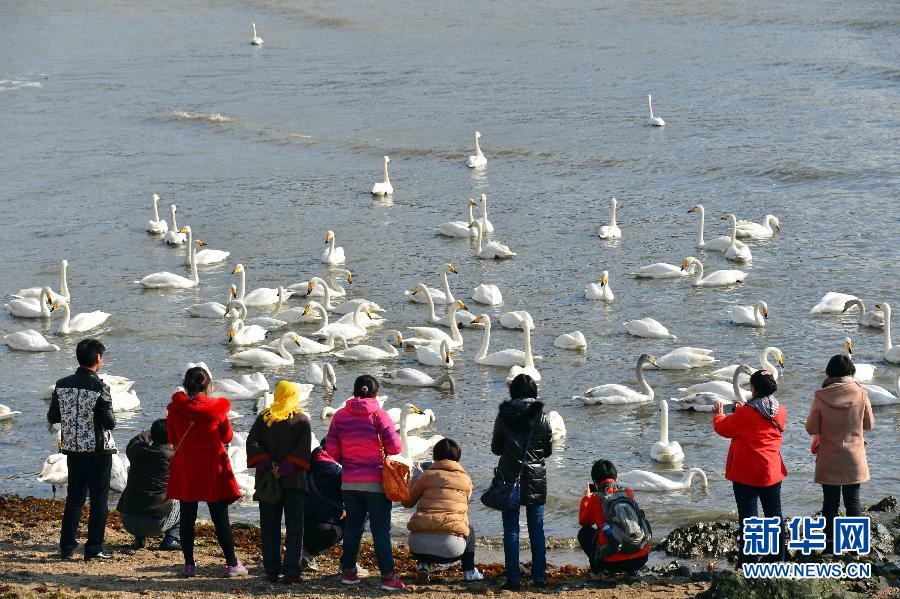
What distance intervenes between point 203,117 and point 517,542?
1403 inches

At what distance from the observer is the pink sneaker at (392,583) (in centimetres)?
985

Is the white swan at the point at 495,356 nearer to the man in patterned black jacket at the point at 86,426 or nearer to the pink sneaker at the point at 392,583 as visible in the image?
the pink sneaker at the point at 392,583

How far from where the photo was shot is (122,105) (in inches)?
1800

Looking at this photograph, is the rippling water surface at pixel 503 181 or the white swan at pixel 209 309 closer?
the rippling water surface at pixel 503 181

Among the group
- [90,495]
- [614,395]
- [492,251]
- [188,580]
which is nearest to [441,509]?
[188,580]

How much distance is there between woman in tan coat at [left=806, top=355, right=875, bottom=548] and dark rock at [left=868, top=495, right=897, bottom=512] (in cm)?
203

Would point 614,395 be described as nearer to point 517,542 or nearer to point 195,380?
point 517,542

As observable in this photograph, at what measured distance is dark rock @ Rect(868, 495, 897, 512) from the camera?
40.0 ft

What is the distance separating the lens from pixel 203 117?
43625mm

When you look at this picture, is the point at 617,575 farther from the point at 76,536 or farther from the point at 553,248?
the point at 553,248

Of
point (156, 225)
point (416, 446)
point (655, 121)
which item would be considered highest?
point (655, 121)

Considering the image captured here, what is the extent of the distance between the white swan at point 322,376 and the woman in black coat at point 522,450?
846cm

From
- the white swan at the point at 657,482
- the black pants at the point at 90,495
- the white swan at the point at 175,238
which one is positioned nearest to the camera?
the black pants at the point at 90,495

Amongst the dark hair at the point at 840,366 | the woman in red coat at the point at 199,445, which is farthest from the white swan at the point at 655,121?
the woman in red coat at the point at 199,445
